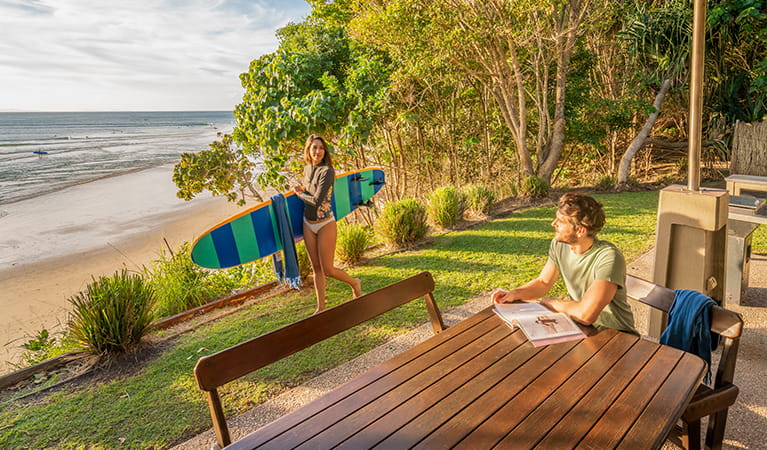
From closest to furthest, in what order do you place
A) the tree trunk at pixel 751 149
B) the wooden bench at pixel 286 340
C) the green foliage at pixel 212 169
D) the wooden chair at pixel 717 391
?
the wooden bench at pixel 286 340 → the wooden chair at pixel 717 391 → the tree trunk at pixel 751 149 → the green foliage at pixel 212 169

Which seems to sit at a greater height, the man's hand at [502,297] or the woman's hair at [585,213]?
the woman's hair at [585,213]

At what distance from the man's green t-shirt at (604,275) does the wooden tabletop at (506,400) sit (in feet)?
0.65

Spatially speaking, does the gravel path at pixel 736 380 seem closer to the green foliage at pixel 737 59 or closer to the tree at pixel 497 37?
the tree at pixel 497 37

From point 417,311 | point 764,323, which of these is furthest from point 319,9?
point 764,323

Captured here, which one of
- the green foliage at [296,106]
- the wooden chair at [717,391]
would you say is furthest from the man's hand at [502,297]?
the green foliage at [296,106]

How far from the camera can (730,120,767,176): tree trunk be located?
6.34 m

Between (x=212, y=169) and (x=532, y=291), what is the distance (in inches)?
304

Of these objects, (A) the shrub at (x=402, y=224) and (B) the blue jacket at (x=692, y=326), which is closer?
(B) the blue jacket at (x=692, y=326)

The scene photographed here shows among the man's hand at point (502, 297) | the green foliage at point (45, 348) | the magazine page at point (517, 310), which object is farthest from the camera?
the green foliage at point (45, 348)

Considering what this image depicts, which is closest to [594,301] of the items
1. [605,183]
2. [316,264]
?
[316,264]

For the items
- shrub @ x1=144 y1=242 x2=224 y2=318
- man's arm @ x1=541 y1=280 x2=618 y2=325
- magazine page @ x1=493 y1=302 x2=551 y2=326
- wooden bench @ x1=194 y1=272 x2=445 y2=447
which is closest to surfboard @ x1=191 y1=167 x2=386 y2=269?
shrub @ x1=144 y1=242 x2=224 y2=318

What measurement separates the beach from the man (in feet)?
16.8

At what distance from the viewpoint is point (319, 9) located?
11.5 m

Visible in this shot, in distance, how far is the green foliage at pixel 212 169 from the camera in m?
8.48
